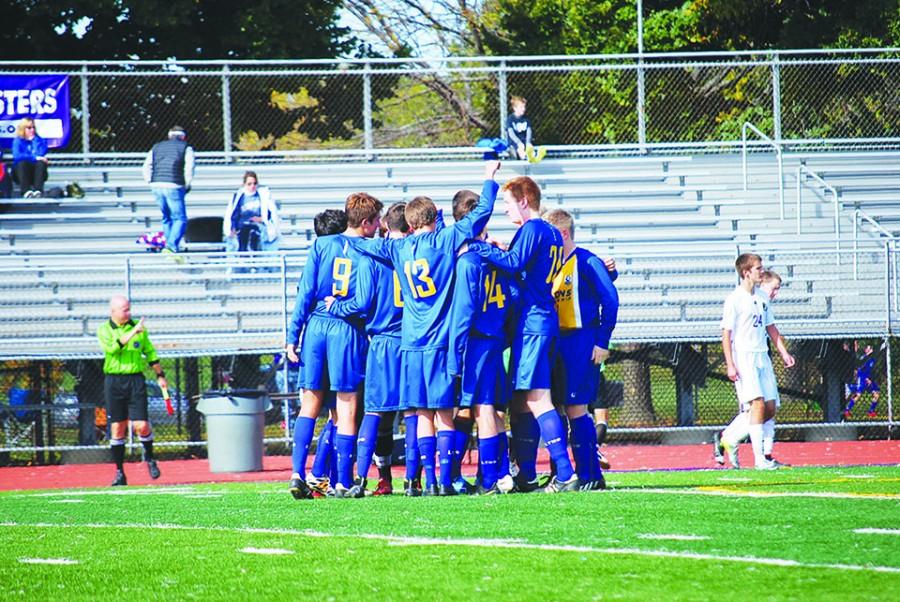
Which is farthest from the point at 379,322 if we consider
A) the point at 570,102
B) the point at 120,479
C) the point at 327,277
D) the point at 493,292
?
the point at 570,102

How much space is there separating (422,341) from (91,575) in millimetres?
3451

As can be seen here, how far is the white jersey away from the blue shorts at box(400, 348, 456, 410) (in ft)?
13.8

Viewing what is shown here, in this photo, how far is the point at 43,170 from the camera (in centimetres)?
2150

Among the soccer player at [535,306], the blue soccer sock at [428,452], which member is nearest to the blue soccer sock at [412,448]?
the blue soccer sock at [428,452]

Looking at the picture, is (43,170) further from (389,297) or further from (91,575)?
(91,575)

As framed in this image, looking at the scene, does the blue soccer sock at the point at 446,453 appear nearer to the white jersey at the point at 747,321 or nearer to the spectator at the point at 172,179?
the white jersey at the point at 747,321

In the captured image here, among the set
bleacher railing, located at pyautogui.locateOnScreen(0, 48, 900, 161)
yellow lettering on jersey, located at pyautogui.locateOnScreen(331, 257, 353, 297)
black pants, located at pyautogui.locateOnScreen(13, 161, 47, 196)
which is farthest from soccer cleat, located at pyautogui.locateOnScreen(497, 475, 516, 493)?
black pants, located at pyautogui.locateOnScreen(13, 161, 47, 196)

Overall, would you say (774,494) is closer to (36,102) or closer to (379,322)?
(379,322)

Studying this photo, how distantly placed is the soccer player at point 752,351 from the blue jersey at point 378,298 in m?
4.04

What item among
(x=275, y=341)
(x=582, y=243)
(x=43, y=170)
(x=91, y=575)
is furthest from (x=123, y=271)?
(x=91, y=575)

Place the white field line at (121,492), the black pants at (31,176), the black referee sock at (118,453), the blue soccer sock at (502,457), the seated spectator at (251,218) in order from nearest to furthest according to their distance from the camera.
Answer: the blue soccer sock at (502,457)
the white field line at (121,492)
the black referee sock at (118,453)
the seated spectator at (251,218)
the black pants at (31,176)

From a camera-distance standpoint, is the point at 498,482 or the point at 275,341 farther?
the point at 275,341

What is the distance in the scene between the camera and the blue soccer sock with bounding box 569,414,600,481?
9125mm

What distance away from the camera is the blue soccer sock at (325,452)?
32.6 ft
